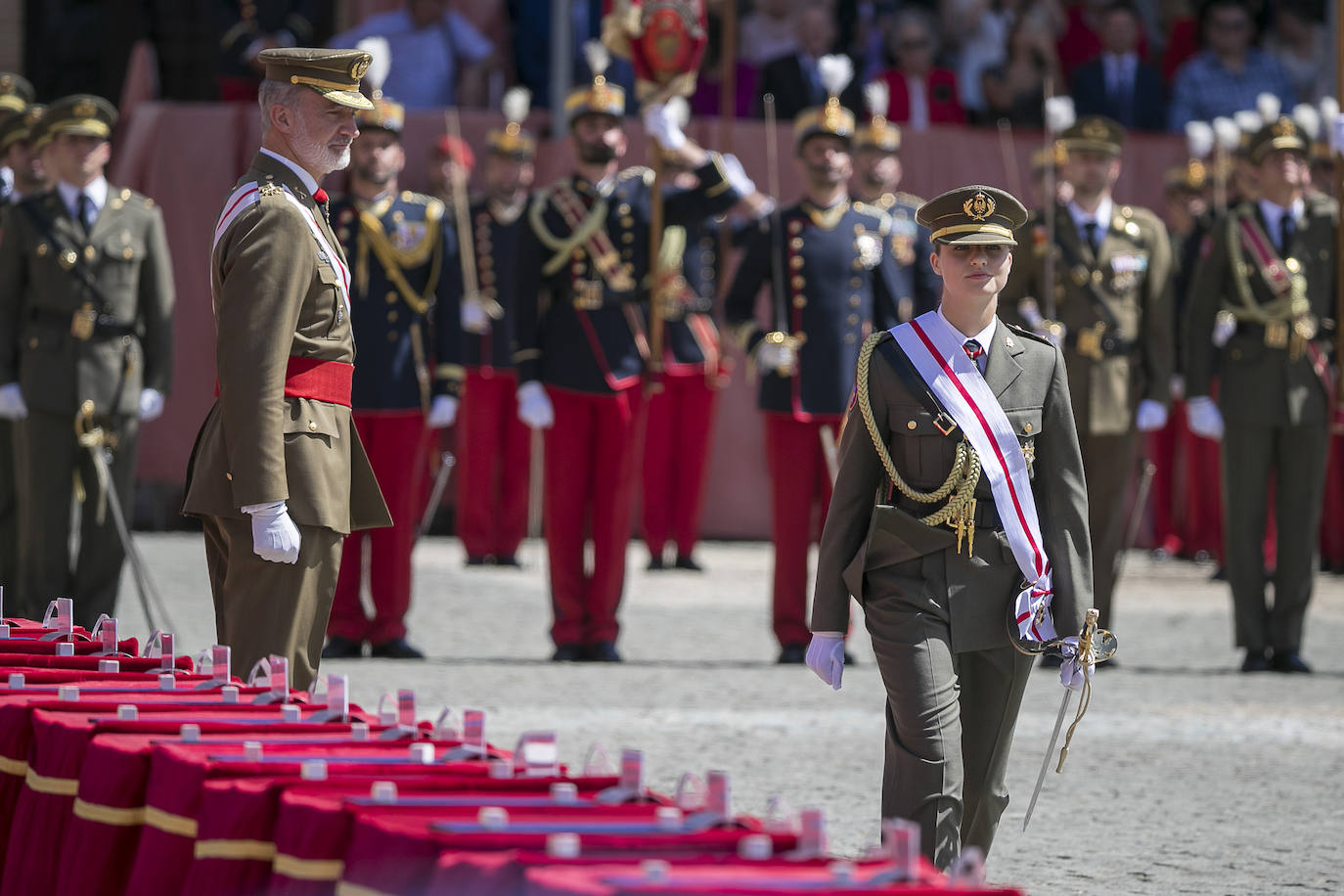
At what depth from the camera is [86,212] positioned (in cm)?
936

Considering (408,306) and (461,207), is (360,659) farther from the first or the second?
(461,207)

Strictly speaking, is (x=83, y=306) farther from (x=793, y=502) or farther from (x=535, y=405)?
(x=793, y=502)

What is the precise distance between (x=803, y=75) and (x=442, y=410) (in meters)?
5.66

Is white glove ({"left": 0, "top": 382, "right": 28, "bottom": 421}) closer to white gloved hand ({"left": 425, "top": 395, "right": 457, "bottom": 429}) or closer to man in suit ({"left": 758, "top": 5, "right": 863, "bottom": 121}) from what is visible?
white gloved hand ({"left": 425, "top": 395, "right": 457, "bottom": 429})

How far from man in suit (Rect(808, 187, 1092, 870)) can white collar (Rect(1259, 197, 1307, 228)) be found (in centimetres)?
499

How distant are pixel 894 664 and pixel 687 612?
673 centimetres

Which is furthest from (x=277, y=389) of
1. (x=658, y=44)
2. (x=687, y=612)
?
(x=687, y=612)

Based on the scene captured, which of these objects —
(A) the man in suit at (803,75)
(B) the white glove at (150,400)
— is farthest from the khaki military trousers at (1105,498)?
(A) the man in suit at (803,75)

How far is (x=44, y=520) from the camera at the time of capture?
937cm

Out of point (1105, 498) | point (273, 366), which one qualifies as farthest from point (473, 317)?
point (273, 366)

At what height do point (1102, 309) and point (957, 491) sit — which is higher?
point (1102, 309)

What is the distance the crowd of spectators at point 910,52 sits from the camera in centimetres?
1489

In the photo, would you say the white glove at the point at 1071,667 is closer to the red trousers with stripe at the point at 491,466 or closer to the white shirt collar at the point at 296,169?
the white shirt collar at the point at 296,169

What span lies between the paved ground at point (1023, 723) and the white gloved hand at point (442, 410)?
968 millimetres
